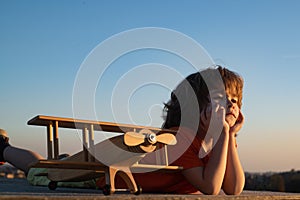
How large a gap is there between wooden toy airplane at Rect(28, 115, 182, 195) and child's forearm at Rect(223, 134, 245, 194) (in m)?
0.49

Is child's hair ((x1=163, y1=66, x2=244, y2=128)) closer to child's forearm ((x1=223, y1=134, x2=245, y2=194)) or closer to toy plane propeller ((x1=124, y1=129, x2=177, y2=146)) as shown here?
child's forearm ((x1=223, y1=134, x2=245, y2=194))

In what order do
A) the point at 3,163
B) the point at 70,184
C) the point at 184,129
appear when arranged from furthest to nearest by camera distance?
the point at 3,163
the point at 70,184
the point at 184,129

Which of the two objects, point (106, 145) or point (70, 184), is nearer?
point (106, 145)

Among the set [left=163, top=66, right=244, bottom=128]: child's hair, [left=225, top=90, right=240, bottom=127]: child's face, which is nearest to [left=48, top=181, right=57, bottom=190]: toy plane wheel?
[left=163, top=66, right=244, bottom=128]: child's hair

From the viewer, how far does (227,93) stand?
379 centimetres

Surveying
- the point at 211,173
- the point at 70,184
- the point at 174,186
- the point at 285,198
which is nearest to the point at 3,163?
the point at 70,184

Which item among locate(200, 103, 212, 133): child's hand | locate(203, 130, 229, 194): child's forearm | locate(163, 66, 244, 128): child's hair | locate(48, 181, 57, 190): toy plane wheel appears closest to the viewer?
locate(203, 130, 229, 194): child's forearm

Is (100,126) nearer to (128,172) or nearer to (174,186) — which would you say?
(128,172)

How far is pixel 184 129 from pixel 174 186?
0.42 metres

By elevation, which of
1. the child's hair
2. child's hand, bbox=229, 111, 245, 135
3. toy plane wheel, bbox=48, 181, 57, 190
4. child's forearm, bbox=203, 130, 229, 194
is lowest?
toy plane wheel, bbox=48, 181, 57, 190

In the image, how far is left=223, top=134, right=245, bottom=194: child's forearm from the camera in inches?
136

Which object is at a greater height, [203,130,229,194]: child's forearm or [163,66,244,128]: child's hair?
[163,66,244,128]: child's hair

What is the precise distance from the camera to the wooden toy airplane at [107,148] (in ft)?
9.32

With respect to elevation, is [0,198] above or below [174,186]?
above
